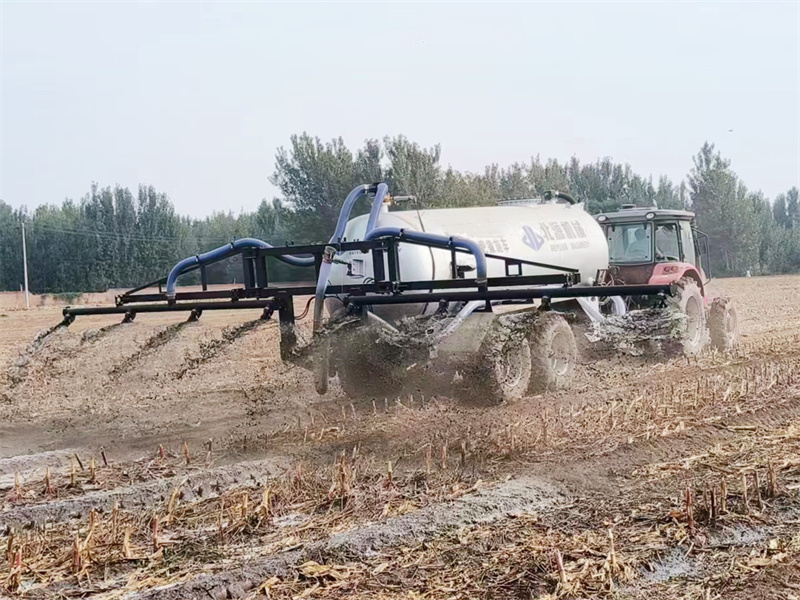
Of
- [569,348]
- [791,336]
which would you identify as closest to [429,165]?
[791,336]

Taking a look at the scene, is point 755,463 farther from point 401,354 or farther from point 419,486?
point 401,354

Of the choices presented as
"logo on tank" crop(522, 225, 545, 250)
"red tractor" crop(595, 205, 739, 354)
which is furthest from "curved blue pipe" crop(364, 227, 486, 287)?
"red tractor" crop(595, 205, 739, 354)

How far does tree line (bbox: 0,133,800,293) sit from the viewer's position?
40719 mm

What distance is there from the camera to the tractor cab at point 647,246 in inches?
496

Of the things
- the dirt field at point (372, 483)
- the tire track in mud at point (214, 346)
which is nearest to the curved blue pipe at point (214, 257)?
the dirt field at point (372, 483)

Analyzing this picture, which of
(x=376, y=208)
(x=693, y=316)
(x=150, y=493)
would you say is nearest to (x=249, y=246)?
(x=376, y=208)

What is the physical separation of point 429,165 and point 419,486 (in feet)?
113

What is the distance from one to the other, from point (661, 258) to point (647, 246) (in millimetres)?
263

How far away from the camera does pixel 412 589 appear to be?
4.22 meters

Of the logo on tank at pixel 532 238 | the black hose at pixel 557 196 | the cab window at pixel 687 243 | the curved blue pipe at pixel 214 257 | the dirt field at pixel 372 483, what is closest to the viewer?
the dirt field at pixel 372 483

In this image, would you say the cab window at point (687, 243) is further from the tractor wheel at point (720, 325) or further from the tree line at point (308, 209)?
the tree line at point (308, 209)

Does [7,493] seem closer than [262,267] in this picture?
Yes

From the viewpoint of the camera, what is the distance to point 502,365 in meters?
9.12

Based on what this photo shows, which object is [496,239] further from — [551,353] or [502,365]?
[502,365]
